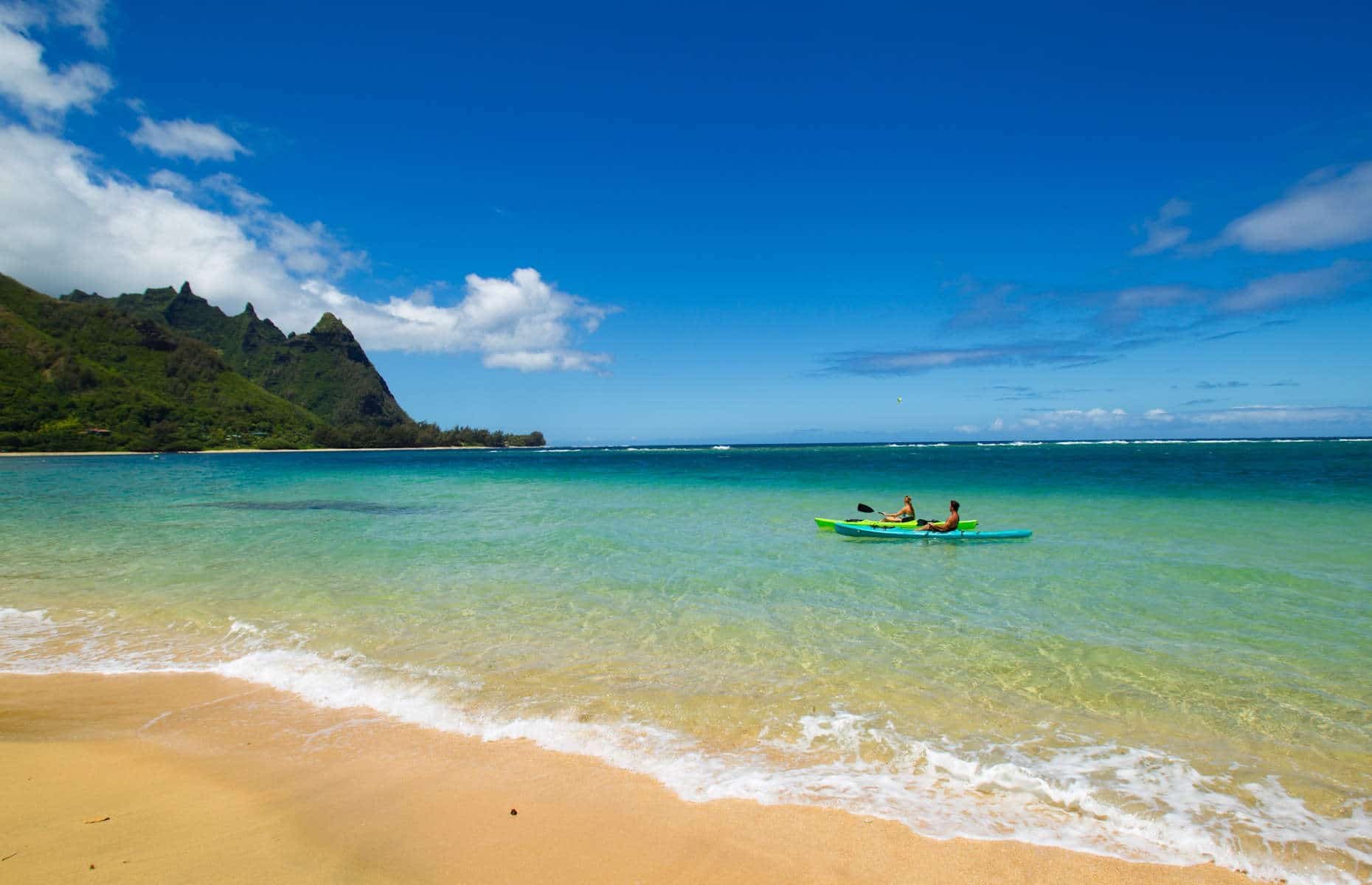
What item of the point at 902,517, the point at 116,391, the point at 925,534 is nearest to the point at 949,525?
the point at 925,534

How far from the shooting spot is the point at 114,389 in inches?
4643

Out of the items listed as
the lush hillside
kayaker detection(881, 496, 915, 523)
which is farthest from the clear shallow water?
the lush hillside

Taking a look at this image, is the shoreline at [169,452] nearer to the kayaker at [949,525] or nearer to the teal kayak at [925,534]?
the teal kayak at [925,534]

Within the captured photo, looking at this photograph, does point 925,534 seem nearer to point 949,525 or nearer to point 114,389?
point 949,525

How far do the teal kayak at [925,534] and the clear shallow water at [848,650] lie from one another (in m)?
0.71

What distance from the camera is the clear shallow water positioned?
494cm

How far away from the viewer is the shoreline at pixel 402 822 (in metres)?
3.88

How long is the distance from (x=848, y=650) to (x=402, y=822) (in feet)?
18.8

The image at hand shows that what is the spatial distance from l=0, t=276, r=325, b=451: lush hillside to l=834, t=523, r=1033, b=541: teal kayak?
129m

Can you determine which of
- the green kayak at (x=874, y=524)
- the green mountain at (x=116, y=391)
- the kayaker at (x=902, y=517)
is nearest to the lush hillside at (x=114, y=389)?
Result: the green mountain at (x=116, y=391)

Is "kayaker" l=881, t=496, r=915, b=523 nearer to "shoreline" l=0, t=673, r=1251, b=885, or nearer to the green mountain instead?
"shoreline" l=0, t=673, r=1251, b=885

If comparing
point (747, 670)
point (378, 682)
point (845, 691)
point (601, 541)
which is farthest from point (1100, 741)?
point (601, 541)

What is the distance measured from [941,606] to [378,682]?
344 inches

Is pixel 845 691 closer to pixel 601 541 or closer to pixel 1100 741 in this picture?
pixel 1100 741
